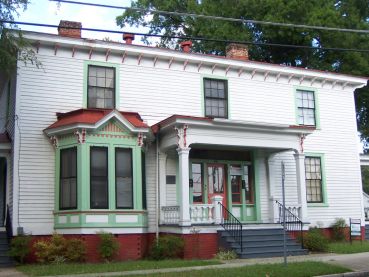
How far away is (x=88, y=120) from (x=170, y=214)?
14.8 feet

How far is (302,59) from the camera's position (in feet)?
118

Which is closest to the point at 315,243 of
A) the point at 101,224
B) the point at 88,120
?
the point at 101,224

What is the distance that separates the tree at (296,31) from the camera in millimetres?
32000

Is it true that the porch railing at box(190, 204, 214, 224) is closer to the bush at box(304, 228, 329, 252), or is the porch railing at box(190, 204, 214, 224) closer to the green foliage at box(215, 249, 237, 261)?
the green foliage at box(215, 249, 237, 261)

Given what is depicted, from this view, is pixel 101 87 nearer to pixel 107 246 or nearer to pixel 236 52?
pixel 107 246

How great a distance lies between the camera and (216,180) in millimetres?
20312

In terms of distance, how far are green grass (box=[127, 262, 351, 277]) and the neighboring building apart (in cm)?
360

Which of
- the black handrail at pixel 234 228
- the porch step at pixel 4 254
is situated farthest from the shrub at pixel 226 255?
the porch step at pixel 4 254

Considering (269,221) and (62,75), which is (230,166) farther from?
(62,75)

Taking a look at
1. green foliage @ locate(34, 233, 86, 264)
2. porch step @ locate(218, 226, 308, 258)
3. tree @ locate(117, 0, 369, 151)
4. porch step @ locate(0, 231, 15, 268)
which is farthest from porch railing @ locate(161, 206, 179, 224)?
tree @ locate(117, 0, 369, 151)

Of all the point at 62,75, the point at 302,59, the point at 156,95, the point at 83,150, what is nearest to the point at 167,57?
the point at 156,95

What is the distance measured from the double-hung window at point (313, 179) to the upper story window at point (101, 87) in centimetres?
909

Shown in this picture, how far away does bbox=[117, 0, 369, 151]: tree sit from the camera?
3200 cm

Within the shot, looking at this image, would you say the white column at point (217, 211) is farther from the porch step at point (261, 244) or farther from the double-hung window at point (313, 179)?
the double-hung window at point (313, 179)
